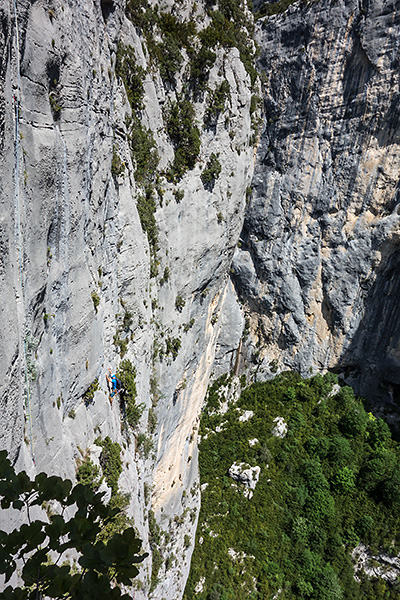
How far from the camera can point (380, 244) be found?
20.3 m

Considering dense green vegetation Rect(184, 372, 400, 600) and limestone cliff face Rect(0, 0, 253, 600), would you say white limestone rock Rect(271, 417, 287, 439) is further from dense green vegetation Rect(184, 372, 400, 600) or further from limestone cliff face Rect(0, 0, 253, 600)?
limestone cliff face Rect(0, 0, 253, 600)

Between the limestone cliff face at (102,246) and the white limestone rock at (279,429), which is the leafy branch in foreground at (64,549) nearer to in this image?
the limestone cliff face at (102,246)

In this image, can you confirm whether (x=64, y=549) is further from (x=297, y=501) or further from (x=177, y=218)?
(x=297, y=501)

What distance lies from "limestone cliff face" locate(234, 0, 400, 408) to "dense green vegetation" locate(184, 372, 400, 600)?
11.7 feet

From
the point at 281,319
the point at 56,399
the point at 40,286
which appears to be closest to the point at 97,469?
the point at 56,399

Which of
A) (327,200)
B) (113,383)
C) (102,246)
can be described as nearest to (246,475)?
(113,383)

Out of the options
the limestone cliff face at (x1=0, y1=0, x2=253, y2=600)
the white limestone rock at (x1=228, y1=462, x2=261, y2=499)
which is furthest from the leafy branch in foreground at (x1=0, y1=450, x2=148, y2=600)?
the white limestone rock at (x1=228, y1=462, x2=261, y2=499)

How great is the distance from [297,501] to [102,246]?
58.2ft

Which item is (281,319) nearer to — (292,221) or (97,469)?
(292,221)

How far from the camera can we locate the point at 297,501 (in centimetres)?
1833

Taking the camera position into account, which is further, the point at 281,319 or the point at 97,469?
the point at 281,319

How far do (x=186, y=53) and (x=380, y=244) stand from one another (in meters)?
15.2

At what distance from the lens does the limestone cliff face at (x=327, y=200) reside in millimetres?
17953

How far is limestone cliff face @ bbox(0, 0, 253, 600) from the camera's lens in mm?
5418
